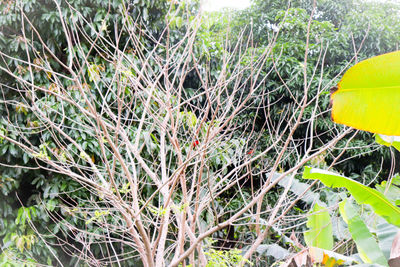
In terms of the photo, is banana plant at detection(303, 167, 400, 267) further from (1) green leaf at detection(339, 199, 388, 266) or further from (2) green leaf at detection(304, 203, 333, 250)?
(2) green leaf at detection(304, 203, 333, 250)

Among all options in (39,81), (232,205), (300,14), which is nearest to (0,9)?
(39,81)

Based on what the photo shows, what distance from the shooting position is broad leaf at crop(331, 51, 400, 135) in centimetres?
67

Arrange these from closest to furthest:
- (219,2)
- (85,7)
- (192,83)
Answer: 1. (219,2)
2. (85,7)
3. (192,83)

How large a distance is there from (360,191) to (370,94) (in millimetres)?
752

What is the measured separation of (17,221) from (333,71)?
3687mm

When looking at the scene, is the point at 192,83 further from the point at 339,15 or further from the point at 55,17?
the point at 339,15

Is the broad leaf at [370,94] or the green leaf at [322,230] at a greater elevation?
the broad leaf at [370,94]

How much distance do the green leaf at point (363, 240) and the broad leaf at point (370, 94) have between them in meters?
1.09

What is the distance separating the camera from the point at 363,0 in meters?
4.75

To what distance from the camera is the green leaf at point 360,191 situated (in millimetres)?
1289

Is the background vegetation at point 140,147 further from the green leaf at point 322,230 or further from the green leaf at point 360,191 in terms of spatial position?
the green leaf at point 360,191

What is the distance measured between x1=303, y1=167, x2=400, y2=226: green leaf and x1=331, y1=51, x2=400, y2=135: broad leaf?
24.3 inches

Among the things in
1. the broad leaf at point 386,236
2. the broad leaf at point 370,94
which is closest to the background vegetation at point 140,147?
the broad leaf at point 386,236

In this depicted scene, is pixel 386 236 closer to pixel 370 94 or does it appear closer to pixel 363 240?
pixel 363 240
